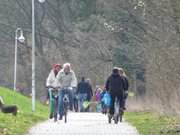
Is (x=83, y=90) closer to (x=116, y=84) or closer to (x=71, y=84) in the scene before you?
(x=71, y=84)

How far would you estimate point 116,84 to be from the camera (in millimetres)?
24859

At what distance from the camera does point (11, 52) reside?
71.1 m

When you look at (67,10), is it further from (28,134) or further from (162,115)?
(28,134)

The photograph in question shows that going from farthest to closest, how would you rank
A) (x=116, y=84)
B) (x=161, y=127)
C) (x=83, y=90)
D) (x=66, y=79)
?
(x=83, y=90)
(x=66, y=79)
(x=116, y=84)
(x=161, y=127)

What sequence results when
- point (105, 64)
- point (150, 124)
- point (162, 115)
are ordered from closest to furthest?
point (150, 124) < point (162, 115) < point (105, 64)

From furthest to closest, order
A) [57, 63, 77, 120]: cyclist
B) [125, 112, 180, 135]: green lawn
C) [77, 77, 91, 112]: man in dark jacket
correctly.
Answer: [77, 77, 91, 112]: man in dark jacket, [57, 63, 77, 120]: cyclist, [125, 112, 180, 135]: green lawn

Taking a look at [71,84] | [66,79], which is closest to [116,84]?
[71,84]

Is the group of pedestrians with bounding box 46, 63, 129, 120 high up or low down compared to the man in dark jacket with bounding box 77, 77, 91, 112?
up

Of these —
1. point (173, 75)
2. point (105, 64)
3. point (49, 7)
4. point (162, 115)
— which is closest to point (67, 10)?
point (49, 7)

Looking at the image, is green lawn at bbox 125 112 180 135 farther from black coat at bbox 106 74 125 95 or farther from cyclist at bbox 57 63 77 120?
cyclist at bbox 57 63 77 120

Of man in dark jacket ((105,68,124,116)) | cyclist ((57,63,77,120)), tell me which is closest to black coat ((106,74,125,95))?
man in dark jacket ((105,68,124,116))

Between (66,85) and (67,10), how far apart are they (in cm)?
3982

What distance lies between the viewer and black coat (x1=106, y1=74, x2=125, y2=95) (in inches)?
979

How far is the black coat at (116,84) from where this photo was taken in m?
→ 24.9
